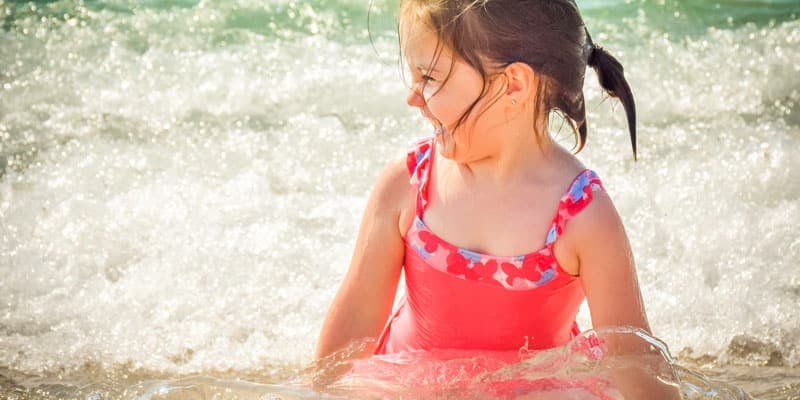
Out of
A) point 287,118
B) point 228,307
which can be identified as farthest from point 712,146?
point 228,307

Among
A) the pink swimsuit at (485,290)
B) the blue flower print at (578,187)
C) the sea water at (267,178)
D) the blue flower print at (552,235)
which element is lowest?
the sea water at (267,178)

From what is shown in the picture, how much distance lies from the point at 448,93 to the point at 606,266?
1.60 ft

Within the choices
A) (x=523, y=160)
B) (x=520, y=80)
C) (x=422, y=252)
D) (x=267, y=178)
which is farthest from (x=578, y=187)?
(x=267, y=178)

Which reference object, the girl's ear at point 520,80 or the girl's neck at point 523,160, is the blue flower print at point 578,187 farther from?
the girl's ear at point 520,80

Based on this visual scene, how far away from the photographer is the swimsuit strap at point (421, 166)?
244 cm

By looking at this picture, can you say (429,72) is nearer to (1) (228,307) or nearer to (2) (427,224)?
(2) (427,224)

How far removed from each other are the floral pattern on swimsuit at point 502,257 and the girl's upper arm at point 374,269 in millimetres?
43

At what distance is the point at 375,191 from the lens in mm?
2475

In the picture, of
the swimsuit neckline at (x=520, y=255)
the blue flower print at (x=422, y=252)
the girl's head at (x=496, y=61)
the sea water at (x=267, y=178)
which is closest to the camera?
the girl's head at (x=496, y=61)

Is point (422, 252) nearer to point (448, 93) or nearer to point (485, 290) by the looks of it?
point (485, 290)

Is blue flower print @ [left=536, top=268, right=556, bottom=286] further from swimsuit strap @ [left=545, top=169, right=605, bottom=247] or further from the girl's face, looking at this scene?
the girl's face

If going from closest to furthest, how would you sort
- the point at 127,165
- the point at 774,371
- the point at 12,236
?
the point at 774,371
the point at 12,236
the point at 127,165

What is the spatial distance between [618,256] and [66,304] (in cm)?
189

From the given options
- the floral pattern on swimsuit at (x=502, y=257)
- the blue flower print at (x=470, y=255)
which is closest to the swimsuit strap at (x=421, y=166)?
the floral pattern on swimsuit at (x=502, y=257)
